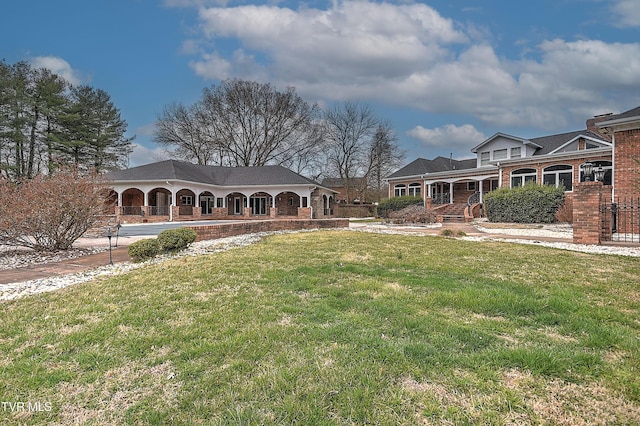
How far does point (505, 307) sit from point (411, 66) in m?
15.7

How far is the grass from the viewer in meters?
1.92

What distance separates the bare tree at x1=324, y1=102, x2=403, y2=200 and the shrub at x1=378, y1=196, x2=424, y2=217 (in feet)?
25.2

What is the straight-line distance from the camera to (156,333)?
9.77 feet

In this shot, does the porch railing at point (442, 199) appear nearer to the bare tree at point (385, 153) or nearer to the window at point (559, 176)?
the window at point (559, 176)

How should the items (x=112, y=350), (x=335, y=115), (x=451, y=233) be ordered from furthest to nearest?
(x=335, y=115) < (x=451, y=233) < (x=112, y=350)

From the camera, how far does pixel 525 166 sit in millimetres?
21094

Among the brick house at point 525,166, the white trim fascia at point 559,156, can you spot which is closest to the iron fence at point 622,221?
the brick house at point 525,166

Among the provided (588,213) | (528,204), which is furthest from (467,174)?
(588,213)

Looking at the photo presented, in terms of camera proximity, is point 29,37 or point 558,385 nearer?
point 558,385

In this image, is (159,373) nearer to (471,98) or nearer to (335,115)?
Result: (471,98)

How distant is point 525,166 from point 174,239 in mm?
21493

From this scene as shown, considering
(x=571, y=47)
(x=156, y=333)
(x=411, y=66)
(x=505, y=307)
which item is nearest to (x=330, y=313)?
(x=156, y=333)

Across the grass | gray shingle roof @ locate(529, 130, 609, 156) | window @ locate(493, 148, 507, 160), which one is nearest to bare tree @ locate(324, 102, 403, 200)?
window @ locate(493, 148, 507, 160)

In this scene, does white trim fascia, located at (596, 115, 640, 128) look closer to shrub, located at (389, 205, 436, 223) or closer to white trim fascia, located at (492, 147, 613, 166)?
white trim fascia, located at (492, 147, 613, 166)
